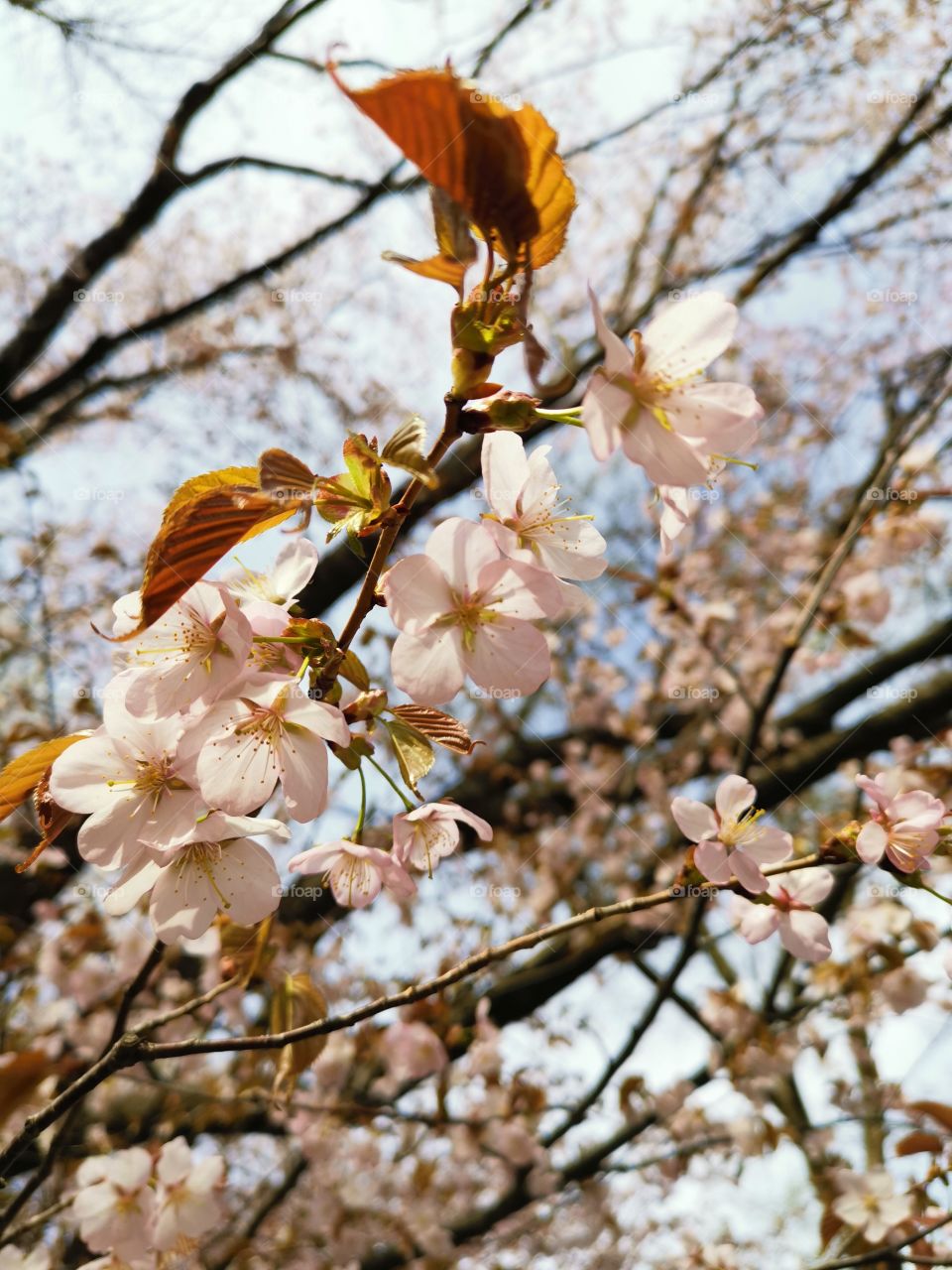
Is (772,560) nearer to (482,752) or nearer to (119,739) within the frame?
(482,752)

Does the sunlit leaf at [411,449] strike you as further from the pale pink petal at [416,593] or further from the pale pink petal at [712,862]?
the pale pink petal at [712,862]

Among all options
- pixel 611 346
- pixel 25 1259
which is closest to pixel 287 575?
pixel 611 346

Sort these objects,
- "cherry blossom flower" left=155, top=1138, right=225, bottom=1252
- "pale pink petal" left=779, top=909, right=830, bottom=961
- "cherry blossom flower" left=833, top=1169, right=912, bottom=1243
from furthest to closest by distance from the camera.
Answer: "cherry blossom flower" left=833, top=1169, right=912, bottom=1243 < "cherry blossom flower" left=155, top=1138, right=225, bottom=1252 < "pale pink petal" left=779, top=909, right=830, bottom=961

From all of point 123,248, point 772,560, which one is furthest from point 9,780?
point 772,560

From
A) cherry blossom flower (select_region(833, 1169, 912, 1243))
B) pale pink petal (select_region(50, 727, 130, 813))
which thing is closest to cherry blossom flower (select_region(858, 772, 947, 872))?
pale pink petal (select_region(50, 727, 130, 813))

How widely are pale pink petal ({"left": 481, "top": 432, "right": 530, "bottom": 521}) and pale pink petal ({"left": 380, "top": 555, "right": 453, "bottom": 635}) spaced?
0.10 metres

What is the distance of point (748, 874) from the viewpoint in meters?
0.72

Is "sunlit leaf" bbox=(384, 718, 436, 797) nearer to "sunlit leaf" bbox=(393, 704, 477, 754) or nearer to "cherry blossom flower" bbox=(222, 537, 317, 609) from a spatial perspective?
"sunlit leaf" bbox=(393, 704, 477, 754)

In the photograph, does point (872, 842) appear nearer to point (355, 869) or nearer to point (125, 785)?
point (355, 869)

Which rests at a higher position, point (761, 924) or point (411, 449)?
point (411, 449)

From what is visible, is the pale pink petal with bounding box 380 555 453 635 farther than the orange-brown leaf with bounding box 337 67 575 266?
Yes

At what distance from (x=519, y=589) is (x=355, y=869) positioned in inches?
12.8

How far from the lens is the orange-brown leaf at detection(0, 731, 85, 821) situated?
2.16 ft
